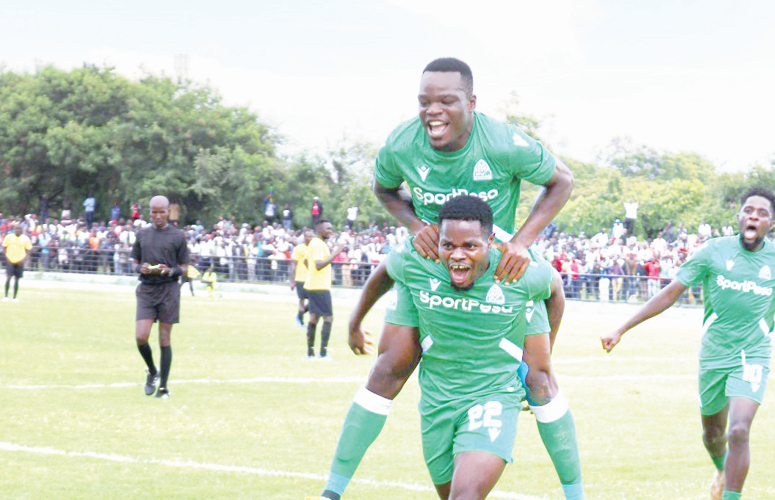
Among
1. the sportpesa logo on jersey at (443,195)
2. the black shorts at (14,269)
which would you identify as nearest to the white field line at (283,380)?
the sportpesa logo on jersey at (443,195)

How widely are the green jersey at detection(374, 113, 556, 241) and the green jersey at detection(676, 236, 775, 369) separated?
2.42m

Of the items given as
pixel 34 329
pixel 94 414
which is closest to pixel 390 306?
pixel 94 414

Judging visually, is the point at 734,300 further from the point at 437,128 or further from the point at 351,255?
the point at 351,255

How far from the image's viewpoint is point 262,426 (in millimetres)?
11391

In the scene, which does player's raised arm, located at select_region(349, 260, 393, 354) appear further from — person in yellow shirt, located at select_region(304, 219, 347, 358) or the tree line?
the tree line

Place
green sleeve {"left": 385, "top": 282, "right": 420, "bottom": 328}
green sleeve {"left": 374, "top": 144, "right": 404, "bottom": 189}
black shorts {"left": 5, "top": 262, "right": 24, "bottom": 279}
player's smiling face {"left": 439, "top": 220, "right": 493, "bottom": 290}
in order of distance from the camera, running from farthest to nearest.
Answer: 1. black shorts {"left": 5, "top": 262, "right": 24, "bottom": 279}
2. green sleeve {"left": 374, "top": 144, "right": 404, "bottom": 189}
3. green sleeve {"left": 385, "top": 282, "right": 420, "bottom": 328}
4. player's smiling face {"left": 439, "top": 220, "right": 493, "bottom": 290}

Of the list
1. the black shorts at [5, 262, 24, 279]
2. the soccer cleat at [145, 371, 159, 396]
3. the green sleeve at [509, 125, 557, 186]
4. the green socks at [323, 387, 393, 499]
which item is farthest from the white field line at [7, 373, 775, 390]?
the black shorts at [5, 262, 24, 279]

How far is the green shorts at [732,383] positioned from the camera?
8148 millimetres

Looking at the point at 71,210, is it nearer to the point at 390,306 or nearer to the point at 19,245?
the point at 19,245

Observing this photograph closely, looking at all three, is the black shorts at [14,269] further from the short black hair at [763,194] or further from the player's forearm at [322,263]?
the short black hair at [763,194]

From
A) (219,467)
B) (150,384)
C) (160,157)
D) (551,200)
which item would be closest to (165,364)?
(150,384)

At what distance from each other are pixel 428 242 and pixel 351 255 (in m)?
34.8

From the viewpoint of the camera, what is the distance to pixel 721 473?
27.4 ft

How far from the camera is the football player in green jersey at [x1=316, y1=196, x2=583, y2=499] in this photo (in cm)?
580
